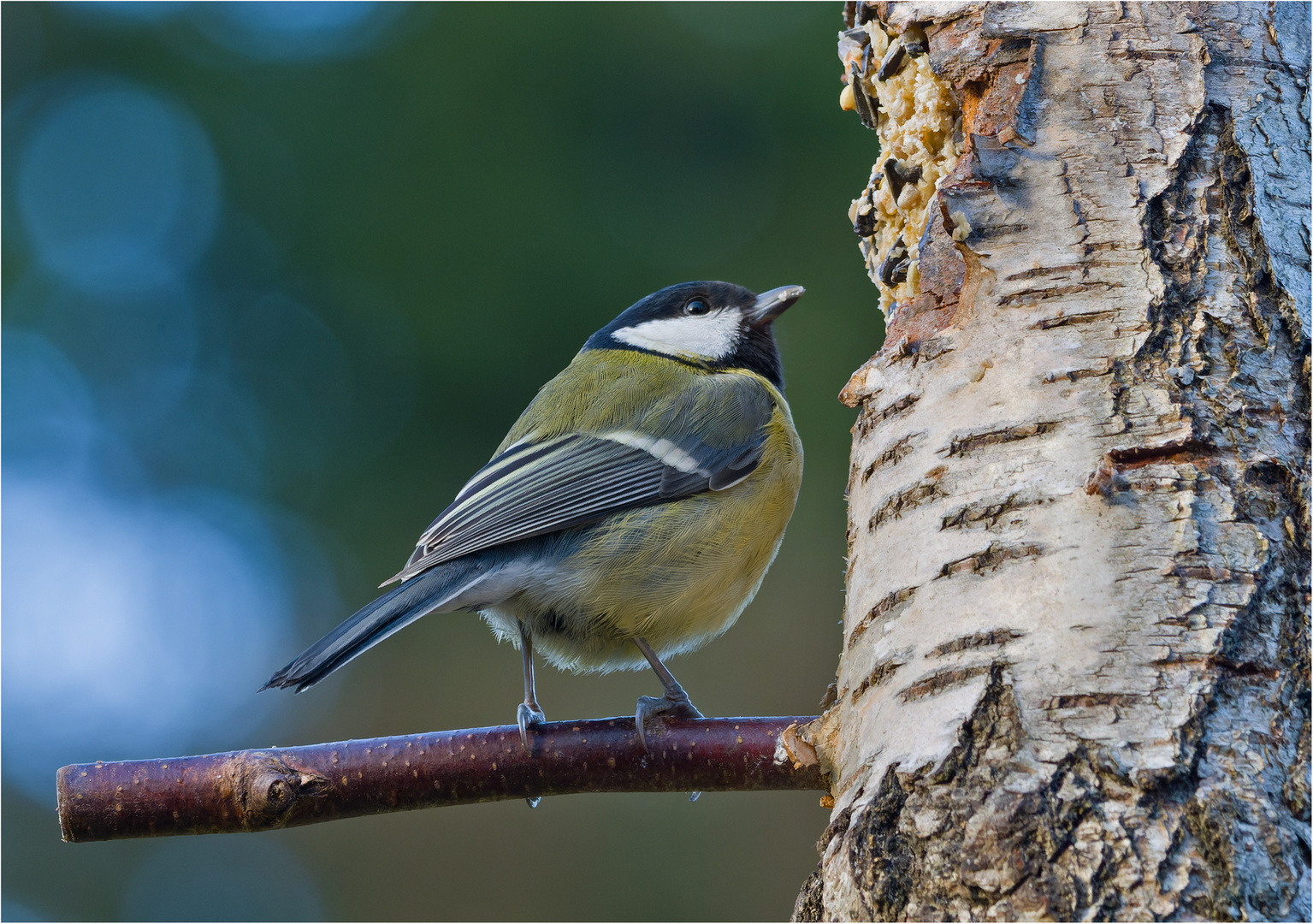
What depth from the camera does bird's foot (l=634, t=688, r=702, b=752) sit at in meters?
1.81

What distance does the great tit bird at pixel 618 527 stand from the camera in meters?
2.25

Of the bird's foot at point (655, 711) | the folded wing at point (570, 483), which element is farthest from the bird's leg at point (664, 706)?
the folded wing at point (570, 483)

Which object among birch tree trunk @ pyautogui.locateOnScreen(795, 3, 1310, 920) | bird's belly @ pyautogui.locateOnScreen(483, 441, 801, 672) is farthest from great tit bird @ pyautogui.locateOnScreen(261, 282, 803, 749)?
birch tree trunk @ pyautogui.locateOnScreen(795, 3, 1310, 920)

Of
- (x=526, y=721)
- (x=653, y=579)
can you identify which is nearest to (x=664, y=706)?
(x=526, y=721)

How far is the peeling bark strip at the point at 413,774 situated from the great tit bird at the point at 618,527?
15 centimetres

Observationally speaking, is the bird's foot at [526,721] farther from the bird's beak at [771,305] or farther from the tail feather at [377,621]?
the bird's beak at [771,305]

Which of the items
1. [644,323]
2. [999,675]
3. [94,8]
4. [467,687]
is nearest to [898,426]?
[999,675]

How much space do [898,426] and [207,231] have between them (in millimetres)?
4555

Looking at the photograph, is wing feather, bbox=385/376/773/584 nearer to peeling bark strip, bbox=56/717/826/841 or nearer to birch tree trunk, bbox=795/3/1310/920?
peeling bark strip, bbox=56/717/826/841

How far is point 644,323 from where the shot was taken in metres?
3.20

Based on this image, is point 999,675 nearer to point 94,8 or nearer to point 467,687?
point 467,687

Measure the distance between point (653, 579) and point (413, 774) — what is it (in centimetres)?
74

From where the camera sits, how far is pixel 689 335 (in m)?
3.13

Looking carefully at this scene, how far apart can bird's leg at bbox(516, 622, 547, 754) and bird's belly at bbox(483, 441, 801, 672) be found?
0.03 m
